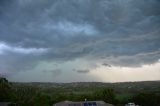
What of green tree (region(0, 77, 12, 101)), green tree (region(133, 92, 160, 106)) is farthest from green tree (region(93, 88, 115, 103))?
green tree (region(0, 77, 12, 101))

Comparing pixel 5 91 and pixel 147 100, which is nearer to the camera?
pixel 5 91

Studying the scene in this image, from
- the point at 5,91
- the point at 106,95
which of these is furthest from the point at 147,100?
the point at 5,91

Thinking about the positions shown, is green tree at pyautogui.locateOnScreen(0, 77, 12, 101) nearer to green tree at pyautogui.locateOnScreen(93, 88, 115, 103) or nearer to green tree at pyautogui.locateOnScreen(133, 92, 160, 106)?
green tree at pyautogui.locateOnScreen(93, 88, 115, 103)

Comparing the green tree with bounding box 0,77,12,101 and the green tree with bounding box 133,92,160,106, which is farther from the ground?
the green tree with bounding box 0,77,12,101

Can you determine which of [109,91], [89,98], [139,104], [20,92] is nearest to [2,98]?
[20,92]

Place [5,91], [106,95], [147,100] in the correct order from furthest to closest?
[106,95]
[147,100]
[5,91]

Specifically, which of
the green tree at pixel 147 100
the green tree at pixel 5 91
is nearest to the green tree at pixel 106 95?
the green tree at pixel 147 100

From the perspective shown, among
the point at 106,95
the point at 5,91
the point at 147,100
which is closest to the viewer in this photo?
the point at 5,91

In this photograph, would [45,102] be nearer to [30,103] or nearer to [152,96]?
[30,103]

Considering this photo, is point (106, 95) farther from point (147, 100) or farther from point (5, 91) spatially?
point (5, 91)

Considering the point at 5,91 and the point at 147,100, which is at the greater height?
the point at 5,91

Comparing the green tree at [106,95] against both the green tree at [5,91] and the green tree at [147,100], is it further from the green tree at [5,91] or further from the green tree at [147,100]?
the green tree at [5,91]
